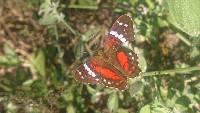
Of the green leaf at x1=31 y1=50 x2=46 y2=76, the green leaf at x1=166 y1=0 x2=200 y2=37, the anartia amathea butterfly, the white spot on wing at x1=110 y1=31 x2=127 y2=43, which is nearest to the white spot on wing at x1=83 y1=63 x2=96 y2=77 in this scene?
the anartia amathea butterfly

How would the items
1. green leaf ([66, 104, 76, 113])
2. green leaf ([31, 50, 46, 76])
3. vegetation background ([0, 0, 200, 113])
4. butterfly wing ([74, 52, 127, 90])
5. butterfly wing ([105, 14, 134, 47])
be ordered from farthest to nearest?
1. green leaf ([31, 50, 46, 76])
2. green leaf ([66, 104, 76, 113])
3. vegetation background ([0, 0, 200, 113])
4. butterfly wing ([105, 14, 134, 47])
5. butterfly wing ([74, 52, 127, 90])

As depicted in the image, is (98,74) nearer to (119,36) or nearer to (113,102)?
(119,36)

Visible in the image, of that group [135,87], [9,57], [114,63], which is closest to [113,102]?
[135,87]

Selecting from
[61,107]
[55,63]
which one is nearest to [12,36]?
[55,63]

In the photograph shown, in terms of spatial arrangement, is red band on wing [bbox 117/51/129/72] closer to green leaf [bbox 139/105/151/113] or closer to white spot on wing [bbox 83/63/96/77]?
white spot on wing [bbox 83/63/96/77]

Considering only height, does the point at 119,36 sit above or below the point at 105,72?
above

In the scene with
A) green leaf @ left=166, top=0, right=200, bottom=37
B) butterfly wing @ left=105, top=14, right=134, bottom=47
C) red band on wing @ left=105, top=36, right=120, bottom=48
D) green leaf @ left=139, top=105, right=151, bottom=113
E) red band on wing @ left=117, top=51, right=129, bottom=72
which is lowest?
green leaf @ left=139, top=105, right=151, bottom=113

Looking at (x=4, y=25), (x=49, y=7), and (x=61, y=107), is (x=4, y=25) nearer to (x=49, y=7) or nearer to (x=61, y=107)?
(x=49, y=7)
